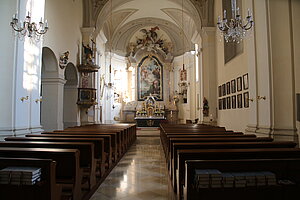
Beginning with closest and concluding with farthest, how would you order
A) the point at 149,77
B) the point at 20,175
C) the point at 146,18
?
the point at 20,175 → the point at 146,18 → the point at 149,77

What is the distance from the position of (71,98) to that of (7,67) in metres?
5.52

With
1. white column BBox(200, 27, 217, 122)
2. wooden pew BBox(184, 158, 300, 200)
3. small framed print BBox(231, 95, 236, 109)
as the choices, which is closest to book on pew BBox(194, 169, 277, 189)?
wooden pew BBox(184, 158, 300, 200)

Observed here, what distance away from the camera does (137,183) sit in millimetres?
4168

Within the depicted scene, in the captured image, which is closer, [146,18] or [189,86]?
[189,86]

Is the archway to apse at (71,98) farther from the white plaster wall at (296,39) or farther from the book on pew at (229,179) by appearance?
the book on pew at (229,179)

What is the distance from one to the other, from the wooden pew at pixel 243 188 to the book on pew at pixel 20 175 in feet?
5.01

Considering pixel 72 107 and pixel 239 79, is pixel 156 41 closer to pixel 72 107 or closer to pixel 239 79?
pixel 72 107

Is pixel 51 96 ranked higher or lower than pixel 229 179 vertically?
higher

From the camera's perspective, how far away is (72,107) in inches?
433

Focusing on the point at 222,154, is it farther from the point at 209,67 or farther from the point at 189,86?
the point at 189,86

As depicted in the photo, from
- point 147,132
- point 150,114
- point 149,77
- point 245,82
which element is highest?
point 149,77

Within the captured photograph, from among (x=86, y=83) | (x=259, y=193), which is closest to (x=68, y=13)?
(x=86, y=83)

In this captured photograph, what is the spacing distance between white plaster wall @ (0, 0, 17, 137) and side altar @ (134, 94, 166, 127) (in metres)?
12.1

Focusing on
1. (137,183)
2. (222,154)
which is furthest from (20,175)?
(222,154)
